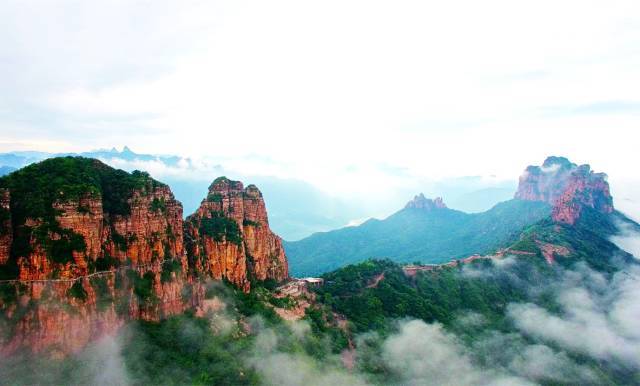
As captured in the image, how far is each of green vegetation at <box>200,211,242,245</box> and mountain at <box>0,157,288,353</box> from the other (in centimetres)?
334

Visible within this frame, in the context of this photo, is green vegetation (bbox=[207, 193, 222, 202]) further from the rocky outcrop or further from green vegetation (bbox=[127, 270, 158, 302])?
the rocky outcrop

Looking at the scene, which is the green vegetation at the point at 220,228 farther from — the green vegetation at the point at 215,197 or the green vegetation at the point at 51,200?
the green vegetation at the point at 51,200

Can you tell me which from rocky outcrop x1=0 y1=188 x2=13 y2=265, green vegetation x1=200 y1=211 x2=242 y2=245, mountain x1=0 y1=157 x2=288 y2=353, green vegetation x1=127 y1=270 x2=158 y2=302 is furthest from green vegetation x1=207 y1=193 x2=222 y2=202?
rocky outcrop x1=0 y1=188 x2=13 y2=265

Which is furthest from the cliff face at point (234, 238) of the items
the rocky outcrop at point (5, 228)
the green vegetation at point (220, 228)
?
the rocky outcrop at point (5, 228)

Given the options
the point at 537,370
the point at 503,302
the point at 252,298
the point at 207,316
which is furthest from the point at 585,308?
the point at 207,316

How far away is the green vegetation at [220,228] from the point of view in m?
80.5

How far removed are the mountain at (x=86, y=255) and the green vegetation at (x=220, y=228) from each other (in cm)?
334

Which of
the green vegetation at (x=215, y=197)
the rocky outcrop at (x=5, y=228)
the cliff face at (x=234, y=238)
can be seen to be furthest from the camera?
the green vegetation at (x=215, y=197)

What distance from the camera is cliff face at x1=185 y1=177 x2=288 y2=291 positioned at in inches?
3083

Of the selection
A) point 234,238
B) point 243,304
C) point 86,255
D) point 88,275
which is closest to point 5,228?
point 86,255

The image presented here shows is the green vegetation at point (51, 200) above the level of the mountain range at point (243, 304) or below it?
above

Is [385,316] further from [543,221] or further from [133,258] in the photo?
[543,221]

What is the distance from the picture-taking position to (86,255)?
55.0 metres

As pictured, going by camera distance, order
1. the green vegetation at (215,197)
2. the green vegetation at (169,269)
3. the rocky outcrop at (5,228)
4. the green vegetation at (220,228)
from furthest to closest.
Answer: the green vegetation at (215,197) < the green vegetation at (220,228) < the green vegetation at (169,269) < the rocky outcrop at (5,228)
